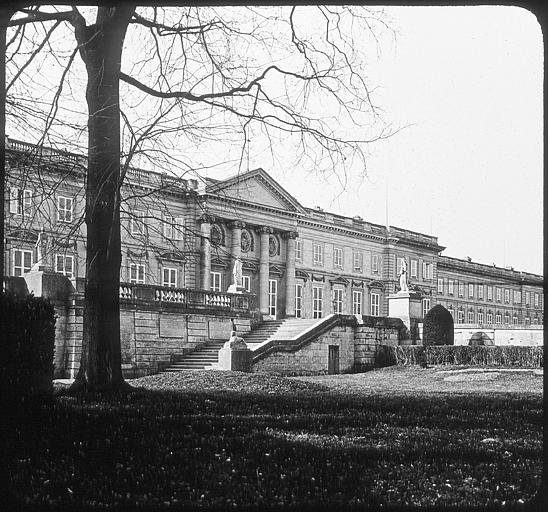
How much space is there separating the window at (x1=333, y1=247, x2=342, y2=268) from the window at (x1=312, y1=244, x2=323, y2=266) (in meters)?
0.95

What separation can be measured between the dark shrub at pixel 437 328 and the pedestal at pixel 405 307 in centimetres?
102

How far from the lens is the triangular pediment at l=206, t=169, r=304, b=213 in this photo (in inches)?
558

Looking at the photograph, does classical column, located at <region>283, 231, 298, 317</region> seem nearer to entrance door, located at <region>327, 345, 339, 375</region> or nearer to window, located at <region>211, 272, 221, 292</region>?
window, located at <region>211, 272, 221, 292</region>

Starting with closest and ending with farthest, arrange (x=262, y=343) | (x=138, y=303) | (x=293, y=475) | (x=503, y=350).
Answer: (x=293, y=475), (x=138, y=303), (x=262, y=343), (x=503, y=350)

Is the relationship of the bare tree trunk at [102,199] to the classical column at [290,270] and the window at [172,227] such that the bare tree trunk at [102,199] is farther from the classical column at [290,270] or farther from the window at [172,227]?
the classical column at [290,270]

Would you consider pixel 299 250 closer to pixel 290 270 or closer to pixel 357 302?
pixel 290 270

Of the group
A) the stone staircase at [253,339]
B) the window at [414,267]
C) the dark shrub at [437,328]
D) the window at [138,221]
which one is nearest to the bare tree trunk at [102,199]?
the window at [138,221]

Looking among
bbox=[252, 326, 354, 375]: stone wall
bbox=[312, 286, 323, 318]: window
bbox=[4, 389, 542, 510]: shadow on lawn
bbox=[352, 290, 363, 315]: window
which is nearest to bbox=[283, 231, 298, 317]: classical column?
bbox=[312, 286, 323, 318]: window

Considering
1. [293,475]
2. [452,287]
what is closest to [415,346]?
[452,287]

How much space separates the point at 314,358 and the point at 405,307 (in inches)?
292

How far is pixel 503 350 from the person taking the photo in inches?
1227

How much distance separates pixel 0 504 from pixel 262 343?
22268 millimetres

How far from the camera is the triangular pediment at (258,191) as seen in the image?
14.2 meters

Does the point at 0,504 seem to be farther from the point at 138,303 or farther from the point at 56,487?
the point at 138,303
